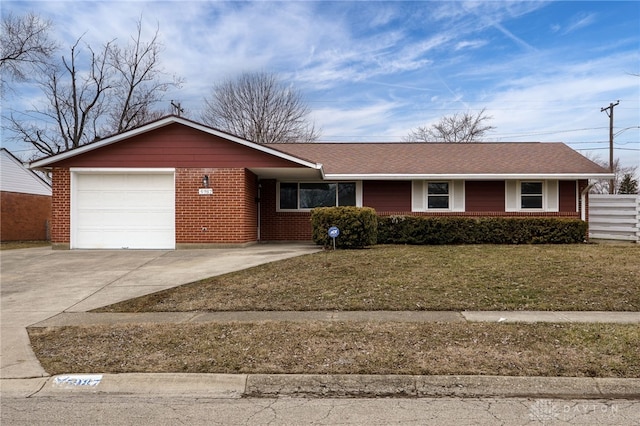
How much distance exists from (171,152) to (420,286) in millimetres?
9827

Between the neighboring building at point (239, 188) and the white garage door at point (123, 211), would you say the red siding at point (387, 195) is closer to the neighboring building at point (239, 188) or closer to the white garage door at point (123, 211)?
the neighboring building at point (239, 188)

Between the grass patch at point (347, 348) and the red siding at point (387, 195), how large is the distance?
39.3 feet

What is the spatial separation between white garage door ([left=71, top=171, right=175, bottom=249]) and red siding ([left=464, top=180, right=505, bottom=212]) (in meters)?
11.0

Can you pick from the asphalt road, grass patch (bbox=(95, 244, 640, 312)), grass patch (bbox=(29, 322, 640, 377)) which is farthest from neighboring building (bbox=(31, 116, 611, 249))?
the asphalt road

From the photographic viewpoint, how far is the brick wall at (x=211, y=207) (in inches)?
588

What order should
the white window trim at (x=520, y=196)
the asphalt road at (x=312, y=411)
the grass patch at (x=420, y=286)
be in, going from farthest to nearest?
the white window trim at (x=520, y=196) < the grass patch at (x=420, y=286) < the asphalt road at (x=312, y=411)

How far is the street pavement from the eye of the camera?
4.56 m

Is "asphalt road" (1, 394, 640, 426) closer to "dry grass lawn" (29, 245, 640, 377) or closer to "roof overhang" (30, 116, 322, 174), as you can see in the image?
"dry grass lawn" (29, 245, 640, 377)

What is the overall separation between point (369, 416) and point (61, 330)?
190 inches

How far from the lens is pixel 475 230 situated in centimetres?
1536

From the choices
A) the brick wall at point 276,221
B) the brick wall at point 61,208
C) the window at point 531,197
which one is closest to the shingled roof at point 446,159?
the window at point 531,197

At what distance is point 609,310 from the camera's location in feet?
23.9

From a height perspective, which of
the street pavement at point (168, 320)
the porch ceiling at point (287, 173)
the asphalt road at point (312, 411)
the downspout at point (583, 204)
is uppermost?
the porch ceiling at point (287, 173)

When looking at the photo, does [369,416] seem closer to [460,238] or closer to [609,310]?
[609,310]
